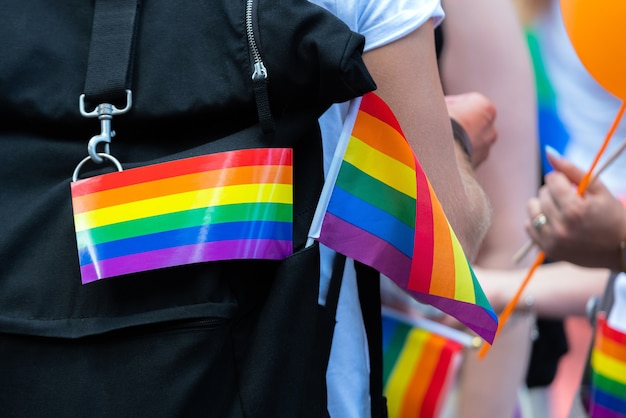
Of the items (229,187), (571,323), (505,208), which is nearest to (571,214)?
(505,208)

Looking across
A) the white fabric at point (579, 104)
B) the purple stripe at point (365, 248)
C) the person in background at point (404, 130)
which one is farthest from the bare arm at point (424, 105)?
the white fabric at point (579, 104)

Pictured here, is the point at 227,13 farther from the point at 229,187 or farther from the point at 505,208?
the point at 505,208

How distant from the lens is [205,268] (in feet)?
2.56

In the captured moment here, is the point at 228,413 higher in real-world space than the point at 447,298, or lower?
lower

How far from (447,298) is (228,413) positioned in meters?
0.27

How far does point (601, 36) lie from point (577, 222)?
1.37 feet

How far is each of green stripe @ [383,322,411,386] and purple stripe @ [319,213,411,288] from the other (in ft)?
2.40

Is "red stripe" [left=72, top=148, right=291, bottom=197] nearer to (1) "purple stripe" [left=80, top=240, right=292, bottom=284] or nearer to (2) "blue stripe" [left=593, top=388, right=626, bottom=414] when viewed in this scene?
(1) "purple stripe" [left=80, top=240, right=292, bottom=284]

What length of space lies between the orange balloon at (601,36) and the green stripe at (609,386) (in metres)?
0.50

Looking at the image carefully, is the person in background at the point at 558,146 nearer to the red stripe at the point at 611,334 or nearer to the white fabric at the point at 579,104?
the white fabric at the point at 579,104

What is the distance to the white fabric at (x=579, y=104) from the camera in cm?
186

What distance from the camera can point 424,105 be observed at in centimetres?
87

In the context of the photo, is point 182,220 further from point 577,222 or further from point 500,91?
point 500,91

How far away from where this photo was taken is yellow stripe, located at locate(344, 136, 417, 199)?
2.76 ft
